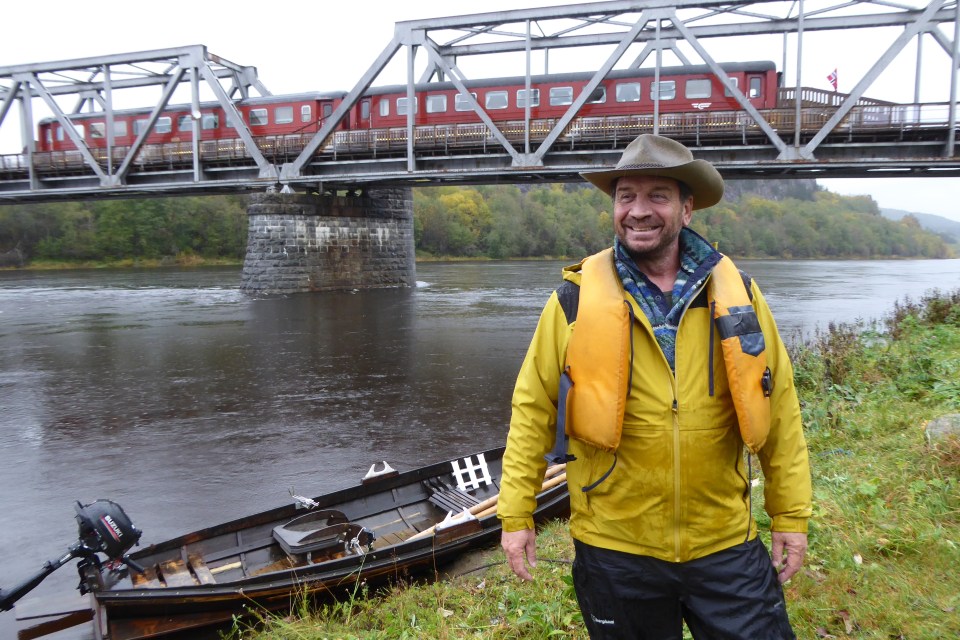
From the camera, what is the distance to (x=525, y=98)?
87.6 feet

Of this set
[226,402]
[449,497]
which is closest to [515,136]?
[226,402]

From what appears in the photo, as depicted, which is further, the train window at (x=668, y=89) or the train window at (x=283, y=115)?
the train window at (x=283, y=115)

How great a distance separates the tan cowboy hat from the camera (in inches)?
95.5

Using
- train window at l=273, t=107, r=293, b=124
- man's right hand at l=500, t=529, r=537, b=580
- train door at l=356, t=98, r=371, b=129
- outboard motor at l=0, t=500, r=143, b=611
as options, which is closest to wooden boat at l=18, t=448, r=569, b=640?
Result: outboard motor at l=0, t=500, r=143, b=611

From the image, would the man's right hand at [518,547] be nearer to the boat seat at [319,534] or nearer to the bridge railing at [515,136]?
the boat seat at [319,534]

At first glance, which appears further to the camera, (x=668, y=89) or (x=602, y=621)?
(x=668, y=89)

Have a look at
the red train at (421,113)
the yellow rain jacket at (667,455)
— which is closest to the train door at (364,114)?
the red train at (421,113)

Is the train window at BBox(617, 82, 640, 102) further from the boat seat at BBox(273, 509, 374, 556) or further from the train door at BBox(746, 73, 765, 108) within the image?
the boat seat at BBox(273, 509, 374, 556)

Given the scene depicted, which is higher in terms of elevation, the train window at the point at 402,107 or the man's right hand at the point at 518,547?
the train window at the point at 402,107

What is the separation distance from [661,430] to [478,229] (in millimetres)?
84258

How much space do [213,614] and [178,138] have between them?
3372 centimetres

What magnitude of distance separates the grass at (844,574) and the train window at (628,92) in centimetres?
2036

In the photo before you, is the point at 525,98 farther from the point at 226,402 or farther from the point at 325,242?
the point at 226,402

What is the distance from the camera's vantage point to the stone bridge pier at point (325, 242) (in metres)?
31.3
